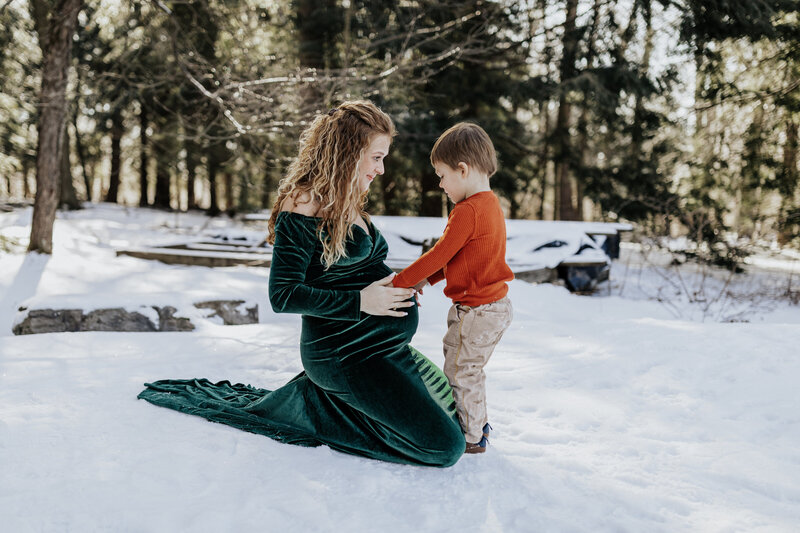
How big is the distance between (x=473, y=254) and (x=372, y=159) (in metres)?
0.63

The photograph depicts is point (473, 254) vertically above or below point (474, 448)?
above

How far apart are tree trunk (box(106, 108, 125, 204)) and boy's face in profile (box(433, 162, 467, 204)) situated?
20.9 m

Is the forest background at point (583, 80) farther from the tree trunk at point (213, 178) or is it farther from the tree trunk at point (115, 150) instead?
the tree trunk at point (115, 150)

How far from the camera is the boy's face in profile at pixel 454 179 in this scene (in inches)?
103

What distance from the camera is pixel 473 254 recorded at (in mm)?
2600

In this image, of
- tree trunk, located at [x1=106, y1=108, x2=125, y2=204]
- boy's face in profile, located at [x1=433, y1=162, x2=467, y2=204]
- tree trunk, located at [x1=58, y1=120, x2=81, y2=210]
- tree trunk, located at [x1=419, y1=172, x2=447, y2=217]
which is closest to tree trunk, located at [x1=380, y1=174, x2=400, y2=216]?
tree trunk, located at [x1=419, y1=172, x2=447, y2=217]

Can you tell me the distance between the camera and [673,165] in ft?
43.7

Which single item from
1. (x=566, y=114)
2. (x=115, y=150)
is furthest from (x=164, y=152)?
(x=566, y=114)

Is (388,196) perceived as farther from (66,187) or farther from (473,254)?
(473,254)

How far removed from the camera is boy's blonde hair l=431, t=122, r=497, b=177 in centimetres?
258

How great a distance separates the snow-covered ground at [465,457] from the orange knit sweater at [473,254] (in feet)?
2.57

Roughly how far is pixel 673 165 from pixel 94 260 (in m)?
12.1

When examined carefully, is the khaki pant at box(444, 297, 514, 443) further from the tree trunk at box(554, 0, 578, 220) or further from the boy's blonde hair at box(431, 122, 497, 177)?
the tree trunk at box(554, 0, 578, 220)

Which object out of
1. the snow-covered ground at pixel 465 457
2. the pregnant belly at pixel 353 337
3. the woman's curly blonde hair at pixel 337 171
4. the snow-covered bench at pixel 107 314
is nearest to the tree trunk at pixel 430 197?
the snow-covered ground at pixel 465 457
